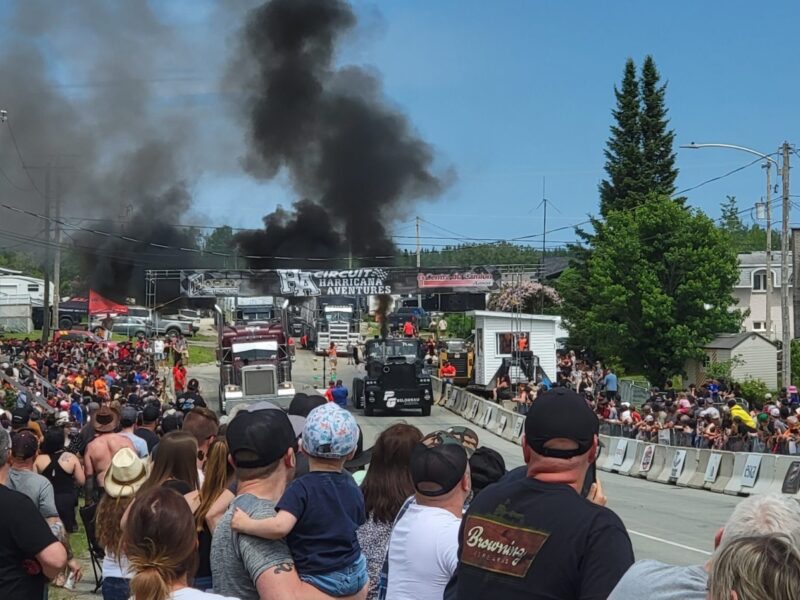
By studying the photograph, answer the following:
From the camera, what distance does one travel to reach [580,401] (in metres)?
3.58

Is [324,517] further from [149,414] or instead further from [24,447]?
[149,414]

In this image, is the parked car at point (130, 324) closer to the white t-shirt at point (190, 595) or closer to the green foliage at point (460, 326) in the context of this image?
the green foliage at point (460, 326)

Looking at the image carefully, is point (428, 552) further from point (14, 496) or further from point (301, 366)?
point (301, 366)

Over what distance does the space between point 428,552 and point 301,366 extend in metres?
49.2

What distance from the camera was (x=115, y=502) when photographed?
6383 mm

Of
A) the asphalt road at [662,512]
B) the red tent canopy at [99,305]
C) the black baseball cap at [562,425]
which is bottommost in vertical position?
the asphalt road at [662,512]

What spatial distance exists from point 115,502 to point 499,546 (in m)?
3.50

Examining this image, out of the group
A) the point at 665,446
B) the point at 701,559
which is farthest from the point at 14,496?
the point at 665,446

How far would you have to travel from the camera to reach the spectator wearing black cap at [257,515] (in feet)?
14.0

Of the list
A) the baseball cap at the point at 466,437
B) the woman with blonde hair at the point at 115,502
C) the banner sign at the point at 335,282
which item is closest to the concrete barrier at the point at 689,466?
the baseball cap at the point at 466,437

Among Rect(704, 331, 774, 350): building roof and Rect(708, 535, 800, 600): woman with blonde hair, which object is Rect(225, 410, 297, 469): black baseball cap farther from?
Rect(704, 331, 774, 350): building roof

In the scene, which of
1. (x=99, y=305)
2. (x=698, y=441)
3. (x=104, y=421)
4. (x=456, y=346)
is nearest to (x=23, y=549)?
(x=104, y=421)

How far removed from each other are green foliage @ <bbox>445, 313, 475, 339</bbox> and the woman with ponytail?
68.2m

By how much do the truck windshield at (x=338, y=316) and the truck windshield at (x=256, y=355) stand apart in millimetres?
24257
